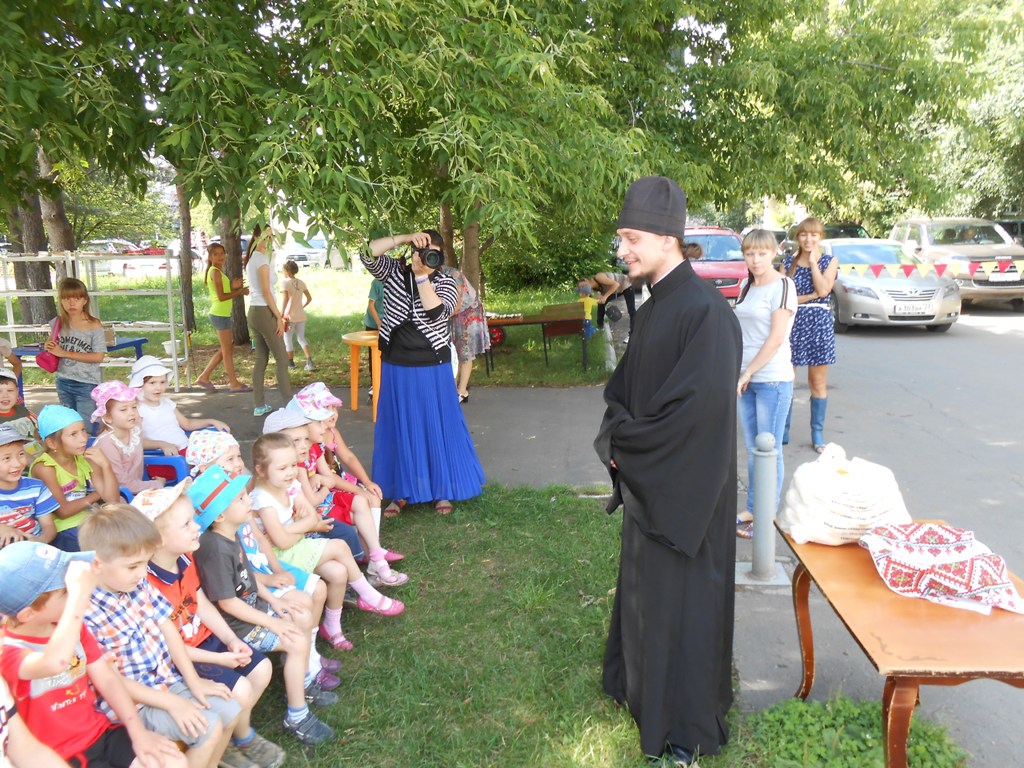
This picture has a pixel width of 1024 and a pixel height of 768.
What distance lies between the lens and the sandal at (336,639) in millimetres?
3932

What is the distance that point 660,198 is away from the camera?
2.83 metres

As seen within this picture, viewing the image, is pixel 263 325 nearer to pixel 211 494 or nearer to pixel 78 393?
pixel 78 393

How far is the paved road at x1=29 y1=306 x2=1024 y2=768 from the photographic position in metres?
3.53

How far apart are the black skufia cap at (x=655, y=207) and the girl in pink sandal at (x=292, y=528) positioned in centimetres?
197

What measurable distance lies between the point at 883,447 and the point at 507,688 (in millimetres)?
4936

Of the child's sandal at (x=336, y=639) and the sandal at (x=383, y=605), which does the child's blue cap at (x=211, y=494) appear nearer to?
the child's sandal at (x=336, y=639)

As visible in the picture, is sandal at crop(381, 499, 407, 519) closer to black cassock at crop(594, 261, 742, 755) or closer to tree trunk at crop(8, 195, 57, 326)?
black cassock at crop(594, 261, 742, 755)

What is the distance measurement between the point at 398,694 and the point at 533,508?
7.66ft

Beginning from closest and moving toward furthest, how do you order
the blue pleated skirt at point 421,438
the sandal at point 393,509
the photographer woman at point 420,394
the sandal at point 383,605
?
the sandal at point 383,605, the photographer woman at point 420,394, the blue pleated skirt at point 421,438, the sandal at point 393,509

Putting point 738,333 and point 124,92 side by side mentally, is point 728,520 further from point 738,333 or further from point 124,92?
point 124,92

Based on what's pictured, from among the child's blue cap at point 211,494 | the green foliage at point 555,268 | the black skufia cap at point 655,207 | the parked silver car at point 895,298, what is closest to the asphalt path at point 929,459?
the parked silver car at point 895,298

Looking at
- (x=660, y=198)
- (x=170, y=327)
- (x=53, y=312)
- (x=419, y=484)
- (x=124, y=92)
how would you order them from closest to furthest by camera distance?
(x=660, y=198) < (x=124, y=92) < (x=419, y=484) < (x=170, y=327) < (x=53, y=312)

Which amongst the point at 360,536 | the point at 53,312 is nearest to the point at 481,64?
the point at 360,536

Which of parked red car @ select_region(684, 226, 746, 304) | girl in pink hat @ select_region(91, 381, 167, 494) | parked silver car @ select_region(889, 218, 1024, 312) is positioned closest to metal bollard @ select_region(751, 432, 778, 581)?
girl in pink hat @ select_region(91, 381, 167, 494)
